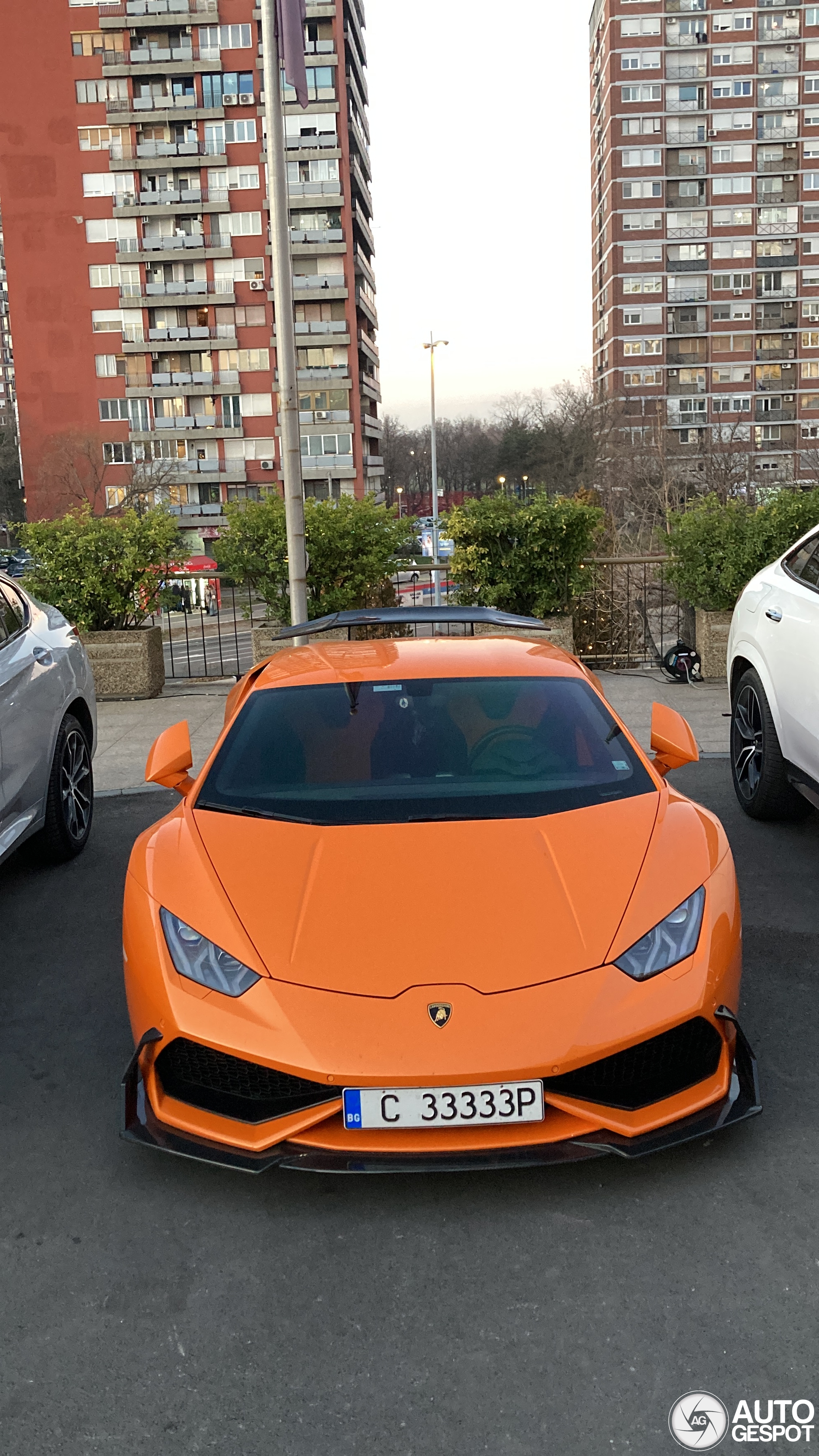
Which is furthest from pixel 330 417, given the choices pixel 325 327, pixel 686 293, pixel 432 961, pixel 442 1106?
pixel 442 1106

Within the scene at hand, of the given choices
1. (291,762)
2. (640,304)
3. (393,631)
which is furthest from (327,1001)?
(640,304)

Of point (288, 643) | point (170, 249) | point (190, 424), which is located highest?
point (170, 249)

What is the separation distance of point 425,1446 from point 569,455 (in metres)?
64.5

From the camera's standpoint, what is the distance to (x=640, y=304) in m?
93.5

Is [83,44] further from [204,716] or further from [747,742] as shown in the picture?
[747,742]

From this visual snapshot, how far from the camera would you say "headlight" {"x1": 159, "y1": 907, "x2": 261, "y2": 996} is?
2.96 m

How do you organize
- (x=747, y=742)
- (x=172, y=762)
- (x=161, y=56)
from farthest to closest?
(x=161, y=56) → (x=747, y=742) → (x=172, y=762)

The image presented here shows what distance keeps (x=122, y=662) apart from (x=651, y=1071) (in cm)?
948

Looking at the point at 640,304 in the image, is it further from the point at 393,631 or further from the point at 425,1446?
the point at 425,1446

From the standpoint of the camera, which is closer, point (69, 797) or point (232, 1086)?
point (232, 1086)

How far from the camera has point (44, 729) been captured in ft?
18.5

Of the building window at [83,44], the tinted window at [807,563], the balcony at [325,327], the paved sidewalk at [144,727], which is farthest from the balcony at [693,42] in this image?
the tinted window at [807,563]

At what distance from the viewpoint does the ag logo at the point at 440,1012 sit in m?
2.80

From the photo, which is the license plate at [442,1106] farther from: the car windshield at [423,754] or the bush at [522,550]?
the bush at [522,550]
